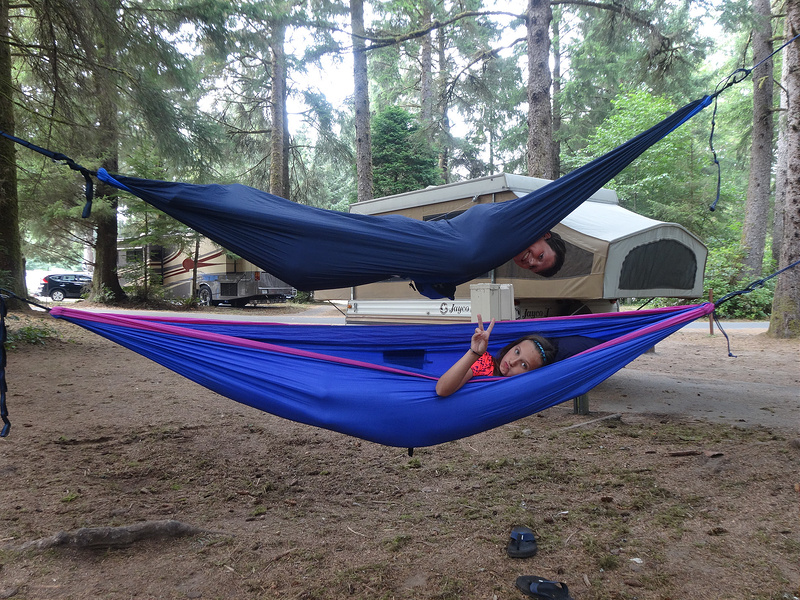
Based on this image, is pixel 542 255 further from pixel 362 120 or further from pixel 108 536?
pixel 362 120

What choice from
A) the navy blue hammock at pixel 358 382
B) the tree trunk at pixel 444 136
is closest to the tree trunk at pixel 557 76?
the tree trunk at pixel 444 136

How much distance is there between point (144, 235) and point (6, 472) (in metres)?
9.69

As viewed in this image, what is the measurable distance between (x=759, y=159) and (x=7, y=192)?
38.9 feet

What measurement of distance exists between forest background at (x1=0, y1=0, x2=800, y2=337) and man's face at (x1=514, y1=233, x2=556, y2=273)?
8.34 ft

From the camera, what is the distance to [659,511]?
7.74 feet

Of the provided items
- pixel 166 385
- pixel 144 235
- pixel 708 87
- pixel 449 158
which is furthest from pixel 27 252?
pixel 708 87

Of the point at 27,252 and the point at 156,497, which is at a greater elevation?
the point at 27,252

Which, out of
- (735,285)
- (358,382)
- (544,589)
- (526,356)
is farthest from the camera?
(735,285)

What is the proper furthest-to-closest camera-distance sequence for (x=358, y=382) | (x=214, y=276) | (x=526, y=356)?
(x=214, y=276) → (x=526, y=356) → (x=358, y=382)

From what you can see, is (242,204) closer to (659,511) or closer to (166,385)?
(659,511)

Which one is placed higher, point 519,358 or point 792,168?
point 792,168

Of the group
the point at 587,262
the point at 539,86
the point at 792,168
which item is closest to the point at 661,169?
the point at 792,168

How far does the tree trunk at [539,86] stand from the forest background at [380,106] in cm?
2

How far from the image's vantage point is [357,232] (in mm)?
2088
